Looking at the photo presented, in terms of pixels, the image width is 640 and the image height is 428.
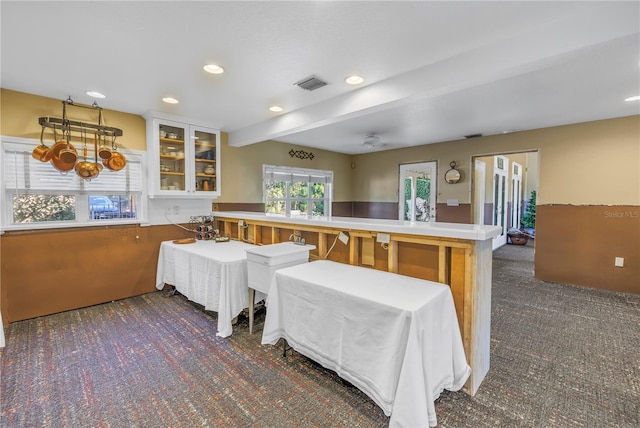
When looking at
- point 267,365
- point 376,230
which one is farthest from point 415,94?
point 267,365

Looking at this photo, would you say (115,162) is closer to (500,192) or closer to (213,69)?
(213,69)

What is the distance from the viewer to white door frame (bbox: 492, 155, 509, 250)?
696 cm

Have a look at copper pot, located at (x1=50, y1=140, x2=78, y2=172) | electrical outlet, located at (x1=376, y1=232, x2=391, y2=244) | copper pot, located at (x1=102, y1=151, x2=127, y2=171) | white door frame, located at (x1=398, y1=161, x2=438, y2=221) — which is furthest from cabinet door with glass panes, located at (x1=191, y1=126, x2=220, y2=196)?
white door frame, located at (x1=398, y1=161, x2=438, y2=221)

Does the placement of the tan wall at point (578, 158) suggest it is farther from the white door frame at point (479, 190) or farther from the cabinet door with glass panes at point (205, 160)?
the cabinet door with glass panes at point (205, 160)

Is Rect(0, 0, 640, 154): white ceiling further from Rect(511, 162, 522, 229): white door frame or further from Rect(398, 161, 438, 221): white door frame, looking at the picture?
Rect(511, 162, 522, 229): white door frame

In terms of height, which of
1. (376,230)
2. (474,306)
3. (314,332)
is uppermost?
(376,230)

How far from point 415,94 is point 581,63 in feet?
4.49

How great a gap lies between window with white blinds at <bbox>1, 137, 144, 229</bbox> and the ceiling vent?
2409 mm

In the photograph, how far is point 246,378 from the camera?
206 cm

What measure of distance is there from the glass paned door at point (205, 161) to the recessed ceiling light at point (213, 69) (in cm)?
166

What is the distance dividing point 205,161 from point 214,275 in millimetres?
1950

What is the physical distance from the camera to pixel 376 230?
2.25m

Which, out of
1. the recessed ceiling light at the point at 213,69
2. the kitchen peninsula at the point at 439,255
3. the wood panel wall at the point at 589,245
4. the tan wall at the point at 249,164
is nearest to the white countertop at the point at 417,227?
the kitchen peninsula at the point at 439,255

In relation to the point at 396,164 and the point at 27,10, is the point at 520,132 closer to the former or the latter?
the point at 396,164
